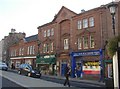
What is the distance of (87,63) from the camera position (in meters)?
36.7

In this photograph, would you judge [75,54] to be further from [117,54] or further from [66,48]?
[117,54]

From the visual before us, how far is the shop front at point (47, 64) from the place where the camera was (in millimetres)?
45312

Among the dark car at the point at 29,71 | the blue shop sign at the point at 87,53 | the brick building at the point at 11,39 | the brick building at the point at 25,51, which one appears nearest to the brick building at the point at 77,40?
the blue shop sign at the point at 87,53

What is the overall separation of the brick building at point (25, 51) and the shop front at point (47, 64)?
10.6 feet

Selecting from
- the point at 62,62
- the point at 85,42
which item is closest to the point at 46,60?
the point at 62,62

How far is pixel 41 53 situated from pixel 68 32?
10476 mm

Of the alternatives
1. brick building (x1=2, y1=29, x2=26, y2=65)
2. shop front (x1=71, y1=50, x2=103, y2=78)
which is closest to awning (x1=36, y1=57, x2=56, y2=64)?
shop front (x1=71, y1=50, x2=103, y2=78)

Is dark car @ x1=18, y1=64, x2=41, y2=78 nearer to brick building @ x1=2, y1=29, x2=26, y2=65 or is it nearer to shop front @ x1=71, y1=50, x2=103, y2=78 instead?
shop front @ x1=71, y1=50, x2=103, y2=78

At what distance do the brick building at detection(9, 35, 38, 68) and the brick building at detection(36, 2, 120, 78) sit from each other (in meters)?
4.84

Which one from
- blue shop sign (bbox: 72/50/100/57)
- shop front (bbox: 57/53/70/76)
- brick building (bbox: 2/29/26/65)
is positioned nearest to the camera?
blue shop sign (bbox: 72/50/100/57)

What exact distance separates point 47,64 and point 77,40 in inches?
433

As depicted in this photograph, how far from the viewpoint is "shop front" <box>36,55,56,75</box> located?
45.3 metres

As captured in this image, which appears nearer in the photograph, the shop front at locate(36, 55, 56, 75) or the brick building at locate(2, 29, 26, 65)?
the shop front at locate(36, 55, 56, 75)

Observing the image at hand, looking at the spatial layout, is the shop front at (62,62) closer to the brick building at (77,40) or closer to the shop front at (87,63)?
the brick building at (77,40)
